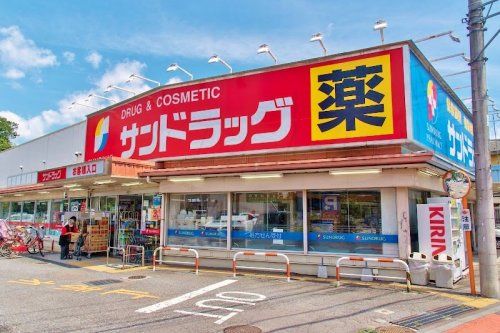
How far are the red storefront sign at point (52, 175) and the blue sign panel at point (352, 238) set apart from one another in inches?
448

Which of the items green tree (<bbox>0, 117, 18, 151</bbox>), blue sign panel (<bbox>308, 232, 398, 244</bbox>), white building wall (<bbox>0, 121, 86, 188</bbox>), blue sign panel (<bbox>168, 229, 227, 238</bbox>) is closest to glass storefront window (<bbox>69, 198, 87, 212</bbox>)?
white building wall (<bbox>0, 121, 86, 188</bbox>)

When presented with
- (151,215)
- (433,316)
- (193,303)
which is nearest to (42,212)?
(151,215)

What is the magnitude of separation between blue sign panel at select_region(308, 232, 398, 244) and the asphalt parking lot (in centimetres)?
146

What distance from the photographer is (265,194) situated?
13.9m

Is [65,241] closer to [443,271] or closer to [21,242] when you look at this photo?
[21,242]

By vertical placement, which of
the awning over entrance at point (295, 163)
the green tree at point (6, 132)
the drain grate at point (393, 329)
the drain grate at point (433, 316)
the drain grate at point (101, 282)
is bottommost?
the drain grate at point (393, 329)

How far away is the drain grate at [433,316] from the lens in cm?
760

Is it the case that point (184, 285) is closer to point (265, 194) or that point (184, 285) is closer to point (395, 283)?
point (265, 194)

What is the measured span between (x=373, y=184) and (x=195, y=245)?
721 cm

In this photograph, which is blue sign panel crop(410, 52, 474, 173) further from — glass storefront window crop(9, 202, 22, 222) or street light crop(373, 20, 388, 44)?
glass storefront window crop(9, 202, 22, 222)

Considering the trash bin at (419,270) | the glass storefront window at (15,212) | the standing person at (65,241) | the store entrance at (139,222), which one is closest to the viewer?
the trash bin at (419,270)

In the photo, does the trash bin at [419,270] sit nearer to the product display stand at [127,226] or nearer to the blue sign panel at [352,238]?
the blue sign panel at [352,238]

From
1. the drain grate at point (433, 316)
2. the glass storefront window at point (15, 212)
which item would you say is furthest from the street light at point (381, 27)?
the glass storefront window at point (15, 212)

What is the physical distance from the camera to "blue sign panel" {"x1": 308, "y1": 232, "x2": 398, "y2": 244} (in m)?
11.7
